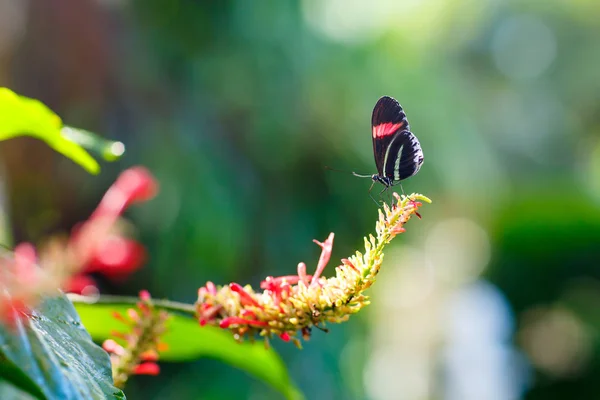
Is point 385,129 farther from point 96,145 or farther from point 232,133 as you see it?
point 232,133

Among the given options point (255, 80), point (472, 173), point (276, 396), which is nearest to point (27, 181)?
point (255, 80)

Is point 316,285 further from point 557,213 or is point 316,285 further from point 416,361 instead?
point 416,361

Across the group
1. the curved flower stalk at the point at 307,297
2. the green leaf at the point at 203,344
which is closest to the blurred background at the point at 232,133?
the green leaf at the point at 203,344

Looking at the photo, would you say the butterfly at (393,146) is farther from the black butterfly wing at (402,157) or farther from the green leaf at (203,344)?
the green leaf at (203,344)

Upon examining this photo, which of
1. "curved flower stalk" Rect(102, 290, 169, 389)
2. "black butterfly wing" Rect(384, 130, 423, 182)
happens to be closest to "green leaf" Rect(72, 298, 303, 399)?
"curved flower stalk" Rect(102, 290, 169, 389)

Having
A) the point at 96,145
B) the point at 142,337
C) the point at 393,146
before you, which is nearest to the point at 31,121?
the point at 96,145

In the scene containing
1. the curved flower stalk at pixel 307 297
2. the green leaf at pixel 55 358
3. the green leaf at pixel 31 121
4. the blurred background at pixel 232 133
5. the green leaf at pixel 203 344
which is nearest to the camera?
the green leaf at pixel 55 358
